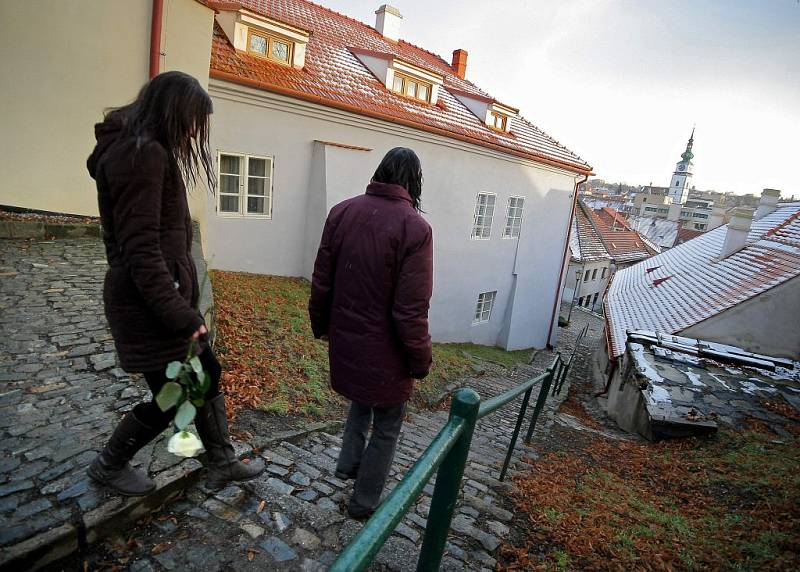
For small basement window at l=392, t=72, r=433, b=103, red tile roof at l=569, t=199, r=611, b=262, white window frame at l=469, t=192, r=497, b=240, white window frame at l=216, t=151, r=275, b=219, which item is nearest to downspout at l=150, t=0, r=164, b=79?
white window frame at l=216, t=151, r=275, b=219

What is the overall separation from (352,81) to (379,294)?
392 inches

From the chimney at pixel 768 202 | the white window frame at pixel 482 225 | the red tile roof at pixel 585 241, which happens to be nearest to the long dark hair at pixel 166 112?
the white window frame at pixel 482 225

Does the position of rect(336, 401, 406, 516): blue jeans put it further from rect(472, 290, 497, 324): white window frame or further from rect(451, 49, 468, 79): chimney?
rect(451, 49, 468, 79): chimney

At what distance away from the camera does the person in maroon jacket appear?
2.15m

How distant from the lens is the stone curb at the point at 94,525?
65.5 inches

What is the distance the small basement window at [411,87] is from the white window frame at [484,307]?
659cm

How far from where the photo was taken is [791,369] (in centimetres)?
805

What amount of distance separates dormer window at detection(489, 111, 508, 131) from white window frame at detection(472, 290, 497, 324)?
555 cm

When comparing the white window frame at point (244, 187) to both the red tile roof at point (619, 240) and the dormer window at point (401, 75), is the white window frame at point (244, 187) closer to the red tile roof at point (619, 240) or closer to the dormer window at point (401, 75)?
the dormer window at point (401, 75)

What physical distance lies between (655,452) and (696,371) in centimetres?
319

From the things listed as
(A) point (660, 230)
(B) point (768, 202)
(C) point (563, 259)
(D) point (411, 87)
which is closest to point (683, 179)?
(A) point (660, 230)

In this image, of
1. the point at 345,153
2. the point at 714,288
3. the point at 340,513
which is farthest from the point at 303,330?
the point at 714,288

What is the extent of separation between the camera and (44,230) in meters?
6.00

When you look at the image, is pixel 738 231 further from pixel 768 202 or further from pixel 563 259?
pixel 768 202
